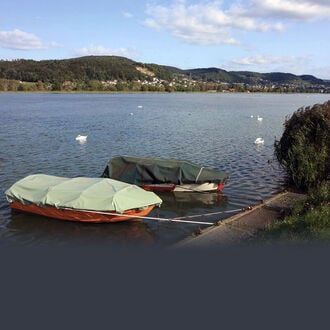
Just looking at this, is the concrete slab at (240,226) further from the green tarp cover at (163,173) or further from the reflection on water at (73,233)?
the green tarp cover at (163,173)

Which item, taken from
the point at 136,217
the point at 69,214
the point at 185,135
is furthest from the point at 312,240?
the point at 185,135

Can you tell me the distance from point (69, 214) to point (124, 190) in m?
3.06

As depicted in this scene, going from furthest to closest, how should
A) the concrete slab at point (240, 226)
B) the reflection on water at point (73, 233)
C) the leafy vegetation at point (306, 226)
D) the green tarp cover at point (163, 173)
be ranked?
1. the green tarp cover at point (163, 173)
2. the reflection on water at point (73, 233)
3. the concrete slab at point (240, 226)
4. the leafy vegetation at point (306, 226)

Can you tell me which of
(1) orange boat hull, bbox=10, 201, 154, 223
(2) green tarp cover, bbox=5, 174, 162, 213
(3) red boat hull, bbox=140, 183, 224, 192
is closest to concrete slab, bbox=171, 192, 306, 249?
(1) orange boat hull, bbox=10, 201, 154, 223

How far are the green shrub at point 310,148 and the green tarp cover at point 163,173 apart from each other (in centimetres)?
472

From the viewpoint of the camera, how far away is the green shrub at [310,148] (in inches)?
940

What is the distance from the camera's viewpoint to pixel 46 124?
2714 inches

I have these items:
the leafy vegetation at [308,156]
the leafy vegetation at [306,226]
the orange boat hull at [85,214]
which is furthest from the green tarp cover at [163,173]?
the leafy vegetation at [306,226]

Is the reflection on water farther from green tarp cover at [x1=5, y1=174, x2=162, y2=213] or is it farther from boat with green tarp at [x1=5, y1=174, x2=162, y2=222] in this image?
green tarp cover at [x1=5, y1=174, x2=162, y2=213]

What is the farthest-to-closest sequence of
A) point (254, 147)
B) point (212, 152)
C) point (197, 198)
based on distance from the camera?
point (254, 147), point (212, 152), point (197, 198)

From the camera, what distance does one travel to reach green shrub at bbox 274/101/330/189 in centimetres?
2388

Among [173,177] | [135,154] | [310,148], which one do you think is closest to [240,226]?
[310,148]

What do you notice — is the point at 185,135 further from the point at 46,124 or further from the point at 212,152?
the point at 46,124

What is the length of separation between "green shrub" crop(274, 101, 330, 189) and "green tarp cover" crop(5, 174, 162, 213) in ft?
30.5
